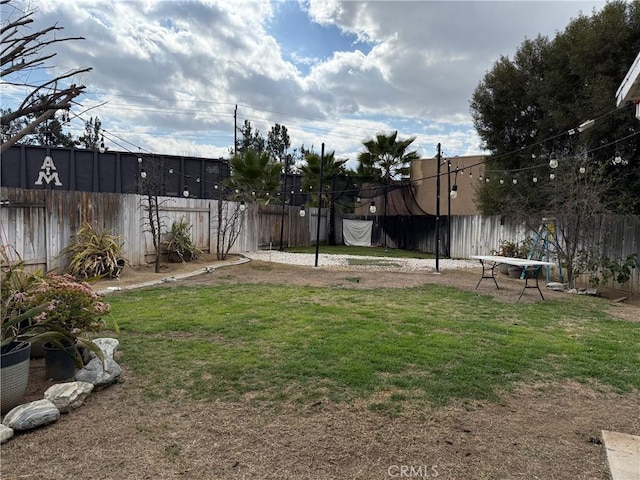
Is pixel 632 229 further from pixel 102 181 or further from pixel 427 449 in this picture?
pixel 102 181

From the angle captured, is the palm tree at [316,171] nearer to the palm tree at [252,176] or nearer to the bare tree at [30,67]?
the palm tree at [252,176]

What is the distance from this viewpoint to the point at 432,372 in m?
2.97

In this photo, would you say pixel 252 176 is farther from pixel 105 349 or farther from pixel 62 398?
pixel 62 398

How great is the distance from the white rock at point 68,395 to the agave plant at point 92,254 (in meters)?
5.22

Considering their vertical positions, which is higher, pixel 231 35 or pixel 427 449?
pixel 231 35

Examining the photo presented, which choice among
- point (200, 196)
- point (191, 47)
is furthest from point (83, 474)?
point (200, 196)

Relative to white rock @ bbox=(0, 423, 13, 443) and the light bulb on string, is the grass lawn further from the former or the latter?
the light bulb on string

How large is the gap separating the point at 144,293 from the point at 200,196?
1046 centimetres

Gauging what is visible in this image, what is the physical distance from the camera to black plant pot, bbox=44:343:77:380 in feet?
9.02

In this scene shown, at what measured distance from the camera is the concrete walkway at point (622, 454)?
1759 mm

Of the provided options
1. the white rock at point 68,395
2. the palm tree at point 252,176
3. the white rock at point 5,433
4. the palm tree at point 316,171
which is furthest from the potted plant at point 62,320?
the palm tree at point 316,171

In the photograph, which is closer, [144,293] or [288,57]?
[144,293]

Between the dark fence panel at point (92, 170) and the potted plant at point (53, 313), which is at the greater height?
the dark fence panel at point (92, 170)

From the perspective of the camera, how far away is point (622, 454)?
6.28ft
